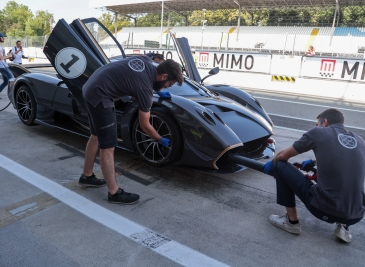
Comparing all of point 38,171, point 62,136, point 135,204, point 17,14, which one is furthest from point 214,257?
point 17,14

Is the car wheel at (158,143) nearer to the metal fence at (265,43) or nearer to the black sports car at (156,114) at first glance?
the black sports car at (156,114)

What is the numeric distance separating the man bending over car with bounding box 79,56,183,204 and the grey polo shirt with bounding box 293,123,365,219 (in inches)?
49.5

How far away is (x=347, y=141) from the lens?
7.87 feet

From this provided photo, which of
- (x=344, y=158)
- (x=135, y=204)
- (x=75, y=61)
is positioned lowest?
(x=135, y=204)

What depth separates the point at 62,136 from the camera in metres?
5.14

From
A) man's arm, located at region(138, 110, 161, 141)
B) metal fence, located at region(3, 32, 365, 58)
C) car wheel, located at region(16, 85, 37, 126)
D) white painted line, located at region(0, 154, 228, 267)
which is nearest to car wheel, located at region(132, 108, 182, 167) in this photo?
man's arm, located at region(138, 110, 161, 141)

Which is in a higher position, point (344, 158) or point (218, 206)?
point (344, 158)

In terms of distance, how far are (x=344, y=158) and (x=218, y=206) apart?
1.20m

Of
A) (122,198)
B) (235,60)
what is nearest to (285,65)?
(235,60)

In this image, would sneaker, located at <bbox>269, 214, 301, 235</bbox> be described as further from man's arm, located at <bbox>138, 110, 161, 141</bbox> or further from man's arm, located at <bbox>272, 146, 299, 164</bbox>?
man's arm, located at <bbox>138, 110, 161, 141</bbox>

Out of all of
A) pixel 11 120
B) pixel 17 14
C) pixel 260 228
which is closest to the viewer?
pixel 260 228

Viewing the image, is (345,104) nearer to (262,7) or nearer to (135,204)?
(135,204)

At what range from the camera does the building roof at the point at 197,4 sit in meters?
29.7

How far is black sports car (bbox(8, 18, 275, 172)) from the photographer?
3393 millimetres
